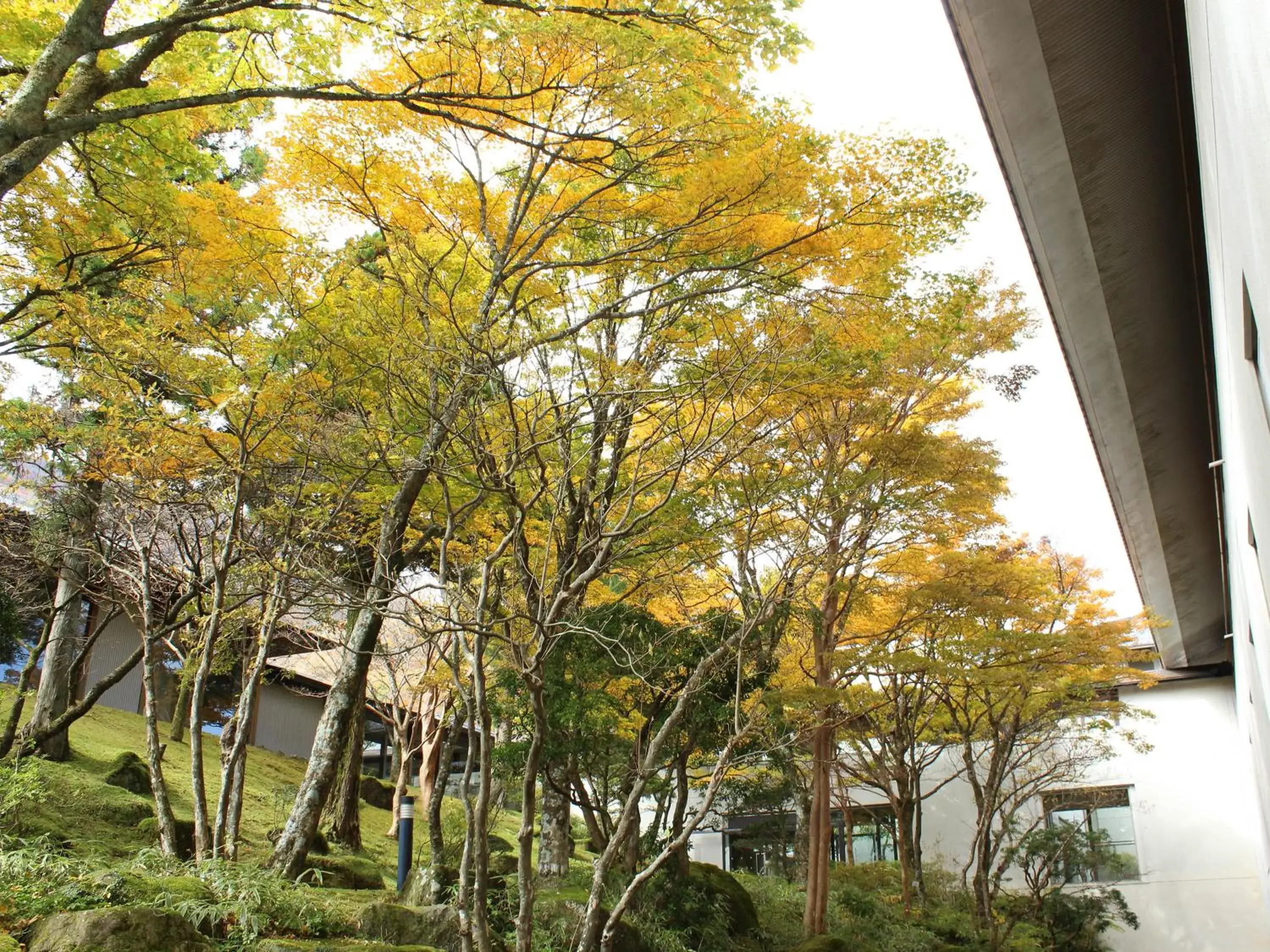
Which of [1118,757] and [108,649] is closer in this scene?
[108,649]

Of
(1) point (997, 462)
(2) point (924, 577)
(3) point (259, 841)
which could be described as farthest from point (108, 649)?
(1) point (997, 462)

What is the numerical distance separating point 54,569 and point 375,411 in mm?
6290

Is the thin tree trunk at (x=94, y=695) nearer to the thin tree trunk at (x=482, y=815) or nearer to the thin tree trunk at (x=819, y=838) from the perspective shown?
the thin tree trunk at (x=482, y=815)

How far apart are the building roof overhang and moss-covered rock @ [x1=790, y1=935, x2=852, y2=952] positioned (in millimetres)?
6279

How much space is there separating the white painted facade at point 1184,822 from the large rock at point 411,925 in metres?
15.5

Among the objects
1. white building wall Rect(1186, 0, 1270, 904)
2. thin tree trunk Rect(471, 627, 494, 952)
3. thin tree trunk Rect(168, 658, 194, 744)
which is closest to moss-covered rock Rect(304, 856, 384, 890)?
thin tree trunk Rect(471, 627, 494, 952)

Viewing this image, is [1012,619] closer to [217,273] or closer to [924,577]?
[924,577]

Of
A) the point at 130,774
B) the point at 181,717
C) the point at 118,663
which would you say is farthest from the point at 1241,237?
the point at 118,663

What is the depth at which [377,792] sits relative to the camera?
61.1 feet

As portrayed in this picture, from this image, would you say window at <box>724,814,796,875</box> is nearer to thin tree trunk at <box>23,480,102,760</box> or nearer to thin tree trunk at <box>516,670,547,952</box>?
thin tree trunk at <box>23,480,102,760</box>

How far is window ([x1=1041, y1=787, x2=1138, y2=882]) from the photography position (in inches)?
757

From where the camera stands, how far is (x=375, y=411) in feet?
26.5

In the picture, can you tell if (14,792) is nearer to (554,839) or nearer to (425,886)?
(425,886)

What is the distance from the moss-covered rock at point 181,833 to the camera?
7785 millimetres
